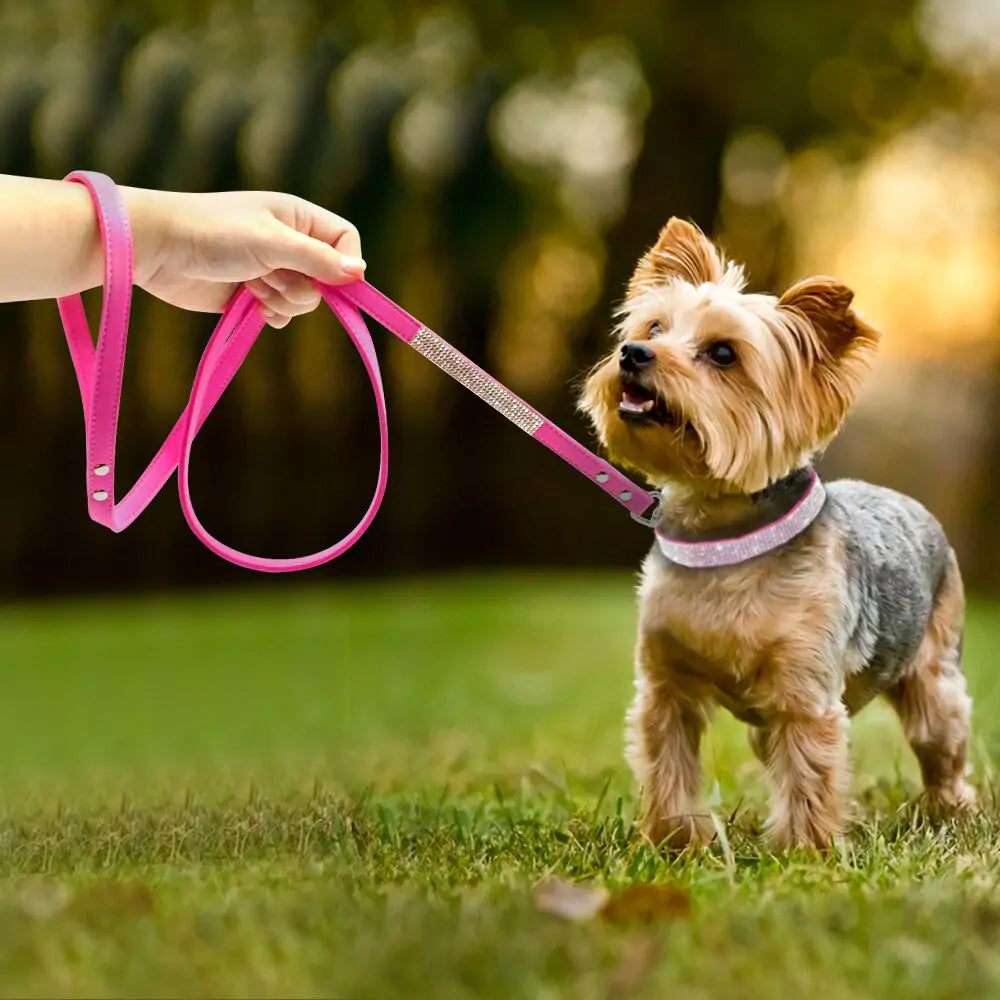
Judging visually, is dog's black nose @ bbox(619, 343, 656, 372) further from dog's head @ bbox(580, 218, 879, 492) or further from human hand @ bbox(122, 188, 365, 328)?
human hand @ bbox(122, 188, 365, 328)

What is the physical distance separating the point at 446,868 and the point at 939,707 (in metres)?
1.62

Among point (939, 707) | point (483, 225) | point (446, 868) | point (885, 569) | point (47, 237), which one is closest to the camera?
point (446, 868)

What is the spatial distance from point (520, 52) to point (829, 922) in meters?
11.7

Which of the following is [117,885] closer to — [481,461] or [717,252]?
[717,252]

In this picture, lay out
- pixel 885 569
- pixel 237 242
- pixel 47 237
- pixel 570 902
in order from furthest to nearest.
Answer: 1. pixel 885 569
2. pixel 237 242
3. pixel 47 237
4. pixel 570 902

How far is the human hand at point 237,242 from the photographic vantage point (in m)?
3.00

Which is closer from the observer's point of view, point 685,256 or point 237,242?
point 237,242

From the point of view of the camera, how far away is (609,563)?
533 inches

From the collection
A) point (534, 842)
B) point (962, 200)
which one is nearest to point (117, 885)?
point (534, 842)

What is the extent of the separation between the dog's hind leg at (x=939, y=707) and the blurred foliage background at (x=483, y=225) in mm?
7672

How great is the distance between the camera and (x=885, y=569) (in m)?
3.37

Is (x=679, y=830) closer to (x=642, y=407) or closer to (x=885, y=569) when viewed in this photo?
(x=885, y=569)

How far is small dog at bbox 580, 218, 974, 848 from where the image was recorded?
3.04 metres

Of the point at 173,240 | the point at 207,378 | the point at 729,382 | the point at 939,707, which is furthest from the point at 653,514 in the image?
the point at 173,240
